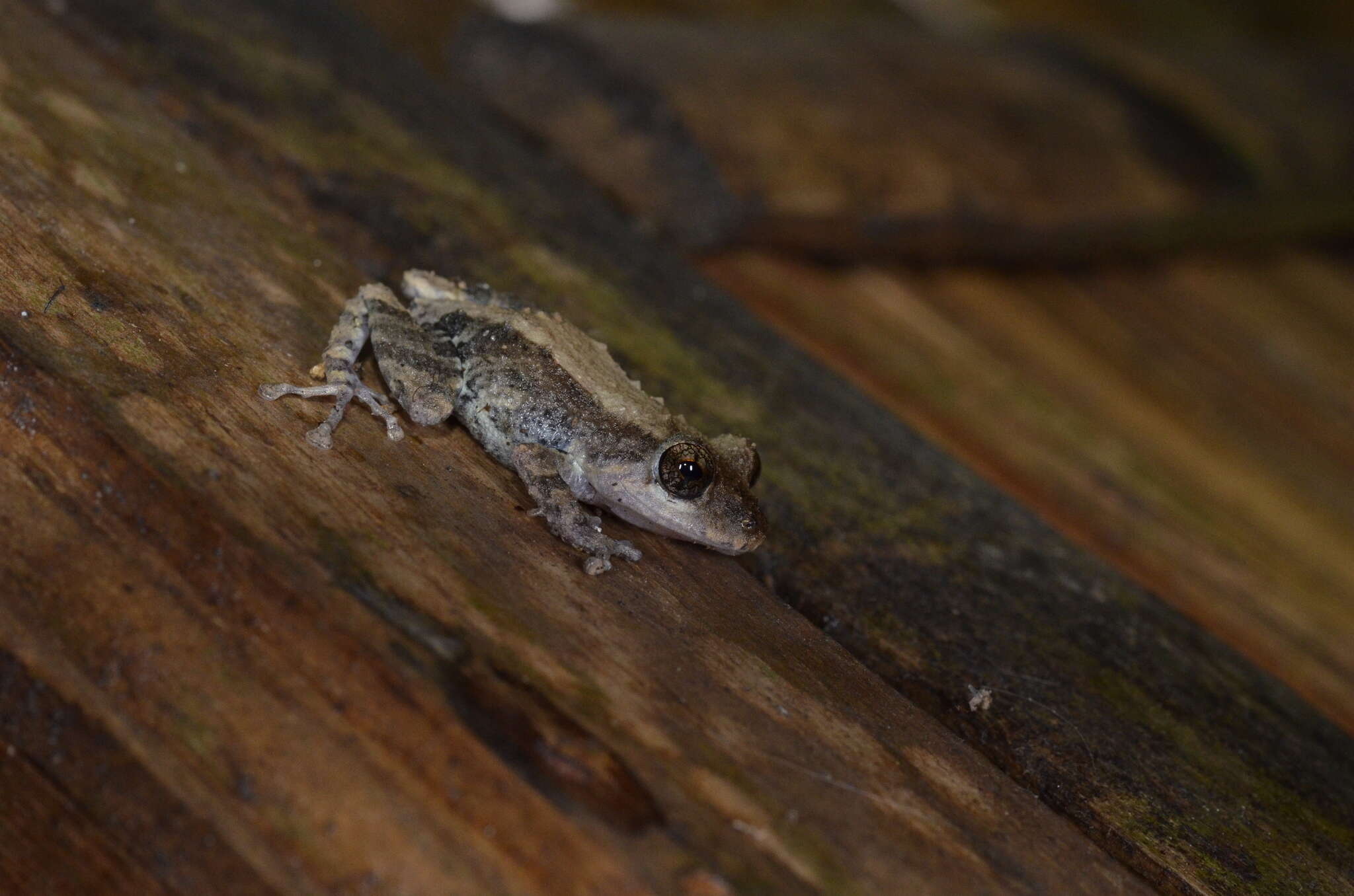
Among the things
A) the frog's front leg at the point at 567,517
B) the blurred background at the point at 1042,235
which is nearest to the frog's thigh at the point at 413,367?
the frog's front leg at the point at 567,517

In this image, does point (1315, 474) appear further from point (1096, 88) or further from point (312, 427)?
point (312, 427)

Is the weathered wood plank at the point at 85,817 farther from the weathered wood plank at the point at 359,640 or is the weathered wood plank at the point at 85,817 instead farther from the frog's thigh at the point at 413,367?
the frog's thigh at the point at 413,367

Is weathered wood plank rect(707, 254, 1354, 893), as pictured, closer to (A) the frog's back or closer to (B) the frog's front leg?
(B) the frog's front leg

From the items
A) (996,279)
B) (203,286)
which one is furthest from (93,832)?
(996,279)

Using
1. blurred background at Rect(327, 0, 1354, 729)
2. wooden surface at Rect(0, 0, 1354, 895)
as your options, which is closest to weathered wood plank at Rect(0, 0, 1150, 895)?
wooden surface at Rect(0, 0, 1354, 895)

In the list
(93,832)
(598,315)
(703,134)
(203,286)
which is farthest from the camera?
(703,134)
